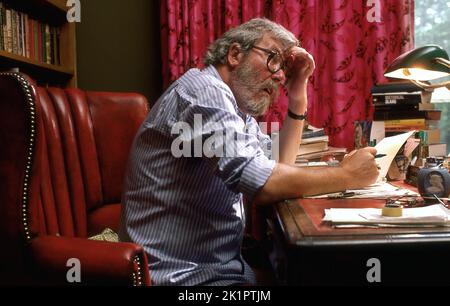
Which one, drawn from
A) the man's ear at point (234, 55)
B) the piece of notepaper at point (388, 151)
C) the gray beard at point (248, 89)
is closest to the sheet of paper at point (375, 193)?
the piece of notepaper at point (388, 151)

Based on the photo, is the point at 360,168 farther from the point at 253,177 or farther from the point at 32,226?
the point at 32,226

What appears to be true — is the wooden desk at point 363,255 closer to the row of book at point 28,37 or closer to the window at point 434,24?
the row of book at point 28,37

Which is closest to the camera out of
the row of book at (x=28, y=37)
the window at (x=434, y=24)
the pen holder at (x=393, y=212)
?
the pen holder at (x=393, y=212)

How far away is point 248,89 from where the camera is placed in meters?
1.39

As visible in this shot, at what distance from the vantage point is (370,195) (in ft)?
4.15

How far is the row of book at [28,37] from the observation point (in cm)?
202

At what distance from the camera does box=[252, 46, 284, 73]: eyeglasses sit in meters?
1.39

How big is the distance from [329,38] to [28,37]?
156 cm

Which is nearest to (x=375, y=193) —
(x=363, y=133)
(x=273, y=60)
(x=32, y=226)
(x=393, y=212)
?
(x=393, y=212)

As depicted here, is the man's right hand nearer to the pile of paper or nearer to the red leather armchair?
the pile of paper

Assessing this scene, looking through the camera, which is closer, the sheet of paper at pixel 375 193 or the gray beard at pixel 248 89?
the sheet of paper at pixel 375 193

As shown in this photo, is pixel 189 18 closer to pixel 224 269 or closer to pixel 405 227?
pixel 224 269

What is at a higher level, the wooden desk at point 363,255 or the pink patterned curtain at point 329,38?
the pink patterned curtain at point 329,38

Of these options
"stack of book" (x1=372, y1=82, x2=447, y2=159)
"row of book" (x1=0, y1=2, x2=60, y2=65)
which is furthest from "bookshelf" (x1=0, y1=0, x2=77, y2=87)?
"stack of book" (x1=372, y1=82, x2=447, y2=159)
